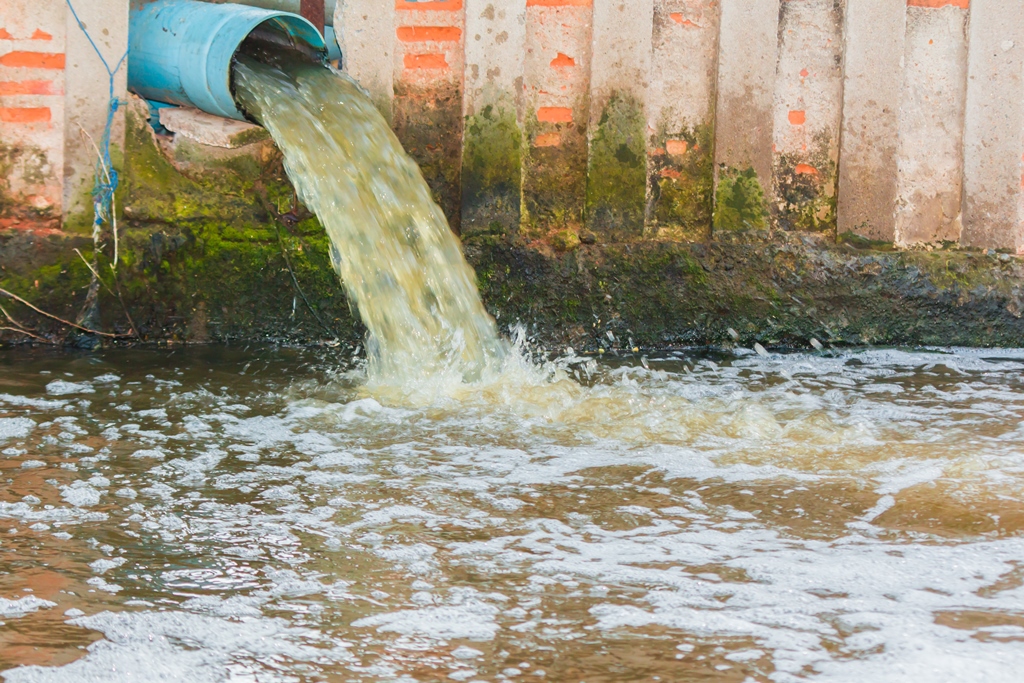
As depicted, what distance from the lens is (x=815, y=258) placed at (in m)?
4.68

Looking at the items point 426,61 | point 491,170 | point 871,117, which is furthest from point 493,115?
point 871,117

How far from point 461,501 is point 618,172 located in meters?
2.31

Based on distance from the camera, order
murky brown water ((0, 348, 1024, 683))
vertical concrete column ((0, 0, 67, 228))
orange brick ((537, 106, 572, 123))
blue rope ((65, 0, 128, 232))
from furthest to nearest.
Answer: orange brick ((537, 106, 572, 123)) < blue rope ((65, 0, 128, 232)) < vertical concrete column ((0, 0, 67, 228)) < murky brown water ((0, 348, 1024, 683))

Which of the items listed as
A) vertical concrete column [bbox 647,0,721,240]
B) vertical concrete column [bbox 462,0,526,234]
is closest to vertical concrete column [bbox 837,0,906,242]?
vertical concrete column [bbox 647,0,721,240]

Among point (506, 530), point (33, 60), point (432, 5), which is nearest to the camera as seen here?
point (506, 530)

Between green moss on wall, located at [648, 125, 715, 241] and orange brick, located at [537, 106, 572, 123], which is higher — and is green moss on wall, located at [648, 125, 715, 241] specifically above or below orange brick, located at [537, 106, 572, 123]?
below

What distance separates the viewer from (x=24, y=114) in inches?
169

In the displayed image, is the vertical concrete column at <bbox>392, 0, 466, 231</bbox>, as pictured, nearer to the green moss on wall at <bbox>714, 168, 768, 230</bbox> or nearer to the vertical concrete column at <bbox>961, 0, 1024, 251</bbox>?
the green moss on wall at <bbox>714, 168, 768, 230</bbox>

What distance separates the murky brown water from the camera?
1.89 m

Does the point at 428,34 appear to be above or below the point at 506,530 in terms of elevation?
above

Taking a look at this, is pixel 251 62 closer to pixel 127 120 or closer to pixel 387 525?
pixel 127 120

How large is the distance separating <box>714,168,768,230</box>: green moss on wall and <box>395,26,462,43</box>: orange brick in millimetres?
1265

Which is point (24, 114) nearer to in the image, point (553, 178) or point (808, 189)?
point (553, 178)

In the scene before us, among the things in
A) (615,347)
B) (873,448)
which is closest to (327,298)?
(615,347)
